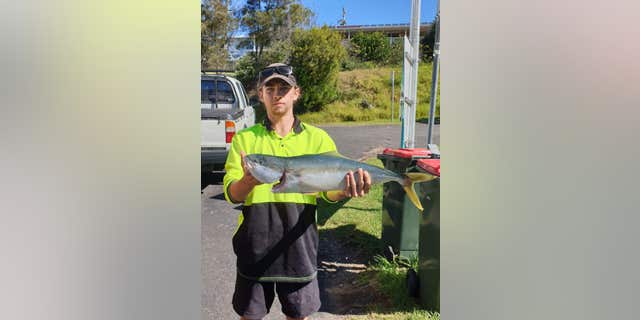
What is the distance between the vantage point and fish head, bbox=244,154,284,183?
1506 mm

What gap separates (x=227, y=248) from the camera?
5.60ft

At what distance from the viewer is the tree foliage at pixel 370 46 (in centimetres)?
185

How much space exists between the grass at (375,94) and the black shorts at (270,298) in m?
0.84

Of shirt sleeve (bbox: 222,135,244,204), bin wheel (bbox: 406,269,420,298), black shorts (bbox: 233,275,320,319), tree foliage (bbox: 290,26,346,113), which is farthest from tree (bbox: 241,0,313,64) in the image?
bin wheel (bbox: 406,269,420,298)

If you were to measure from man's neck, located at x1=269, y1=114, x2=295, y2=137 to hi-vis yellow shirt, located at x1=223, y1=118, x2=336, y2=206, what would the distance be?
0.02 meters

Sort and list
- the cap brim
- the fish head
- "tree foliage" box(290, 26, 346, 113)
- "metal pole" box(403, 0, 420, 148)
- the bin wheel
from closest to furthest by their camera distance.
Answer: the fish head, the cap brim, "tree foliage" box(290, 26, 346, 113), "metal pole" box(403, 0, 420, 148), the bin wheel

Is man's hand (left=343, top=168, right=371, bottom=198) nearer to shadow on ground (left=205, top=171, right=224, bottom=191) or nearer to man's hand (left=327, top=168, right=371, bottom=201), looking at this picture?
man's hand (left=327, top=168, right=371, bottom=201)

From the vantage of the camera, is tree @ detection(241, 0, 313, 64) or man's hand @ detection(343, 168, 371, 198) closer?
man's hand @ detection(343, 168, 371, 198)

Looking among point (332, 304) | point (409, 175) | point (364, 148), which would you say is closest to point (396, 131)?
point (364, 148)

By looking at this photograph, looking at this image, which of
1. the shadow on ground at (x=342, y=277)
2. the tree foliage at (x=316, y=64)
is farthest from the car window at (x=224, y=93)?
the shadow on ground at (x=342, y=277)

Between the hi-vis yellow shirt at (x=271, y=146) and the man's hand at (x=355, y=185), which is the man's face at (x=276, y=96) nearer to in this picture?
the hi-vis yellow shirt at (x=271, y=146)
